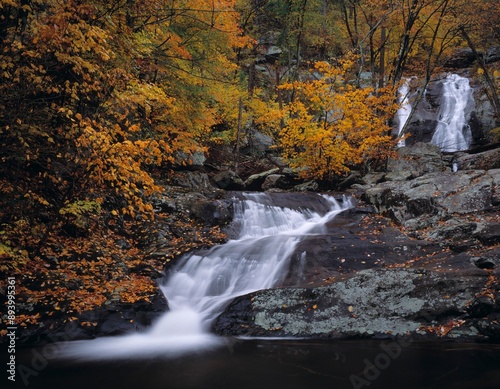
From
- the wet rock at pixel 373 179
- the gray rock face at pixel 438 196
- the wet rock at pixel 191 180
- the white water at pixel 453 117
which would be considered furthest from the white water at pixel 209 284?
the white water at pixel 453 117

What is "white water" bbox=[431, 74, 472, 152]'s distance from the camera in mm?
20797

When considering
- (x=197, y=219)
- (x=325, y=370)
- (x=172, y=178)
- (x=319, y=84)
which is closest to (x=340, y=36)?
(x=319, y=84)

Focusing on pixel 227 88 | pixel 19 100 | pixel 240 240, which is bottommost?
pixel 240 240

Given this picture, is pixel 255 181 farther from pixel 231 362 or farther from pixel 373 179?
pixel 231 362

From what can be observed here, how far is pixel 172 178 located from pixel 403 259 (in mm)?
8757

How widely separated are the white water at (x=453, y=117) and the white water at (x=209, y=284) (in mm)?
12441

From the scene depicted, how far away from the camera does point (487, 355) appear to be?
526 cm

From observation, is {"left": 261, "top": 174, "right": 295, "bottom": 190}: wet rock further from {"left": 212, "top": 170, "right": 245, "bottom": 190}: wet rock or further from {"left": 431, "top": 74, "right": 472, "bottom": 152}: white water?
{"left": 431, "top": 74, "right": 472, "bottom": 152}: white water

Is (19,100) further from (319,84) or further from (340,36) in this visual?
(340,36)

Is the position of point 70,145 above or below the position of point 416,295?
above

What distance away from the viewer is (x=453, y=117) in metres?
22.3

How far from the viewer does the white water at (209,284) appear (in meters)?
6.27

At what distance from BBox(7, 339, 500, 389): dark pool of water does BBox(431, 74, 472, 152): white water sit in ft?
58.5

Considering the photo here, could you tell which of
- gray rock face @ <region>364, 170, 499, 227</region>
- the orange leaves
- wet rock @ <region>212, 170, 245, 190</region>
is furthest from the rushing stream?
the orange leaves
